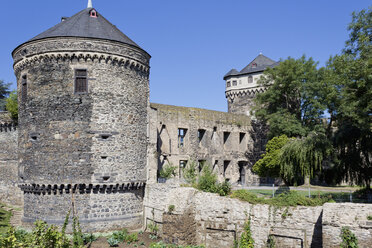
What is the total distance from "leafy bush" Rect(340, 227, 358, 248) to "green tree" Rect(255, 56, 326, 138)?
13923mm

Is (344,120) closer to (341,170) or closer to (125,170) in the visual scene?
(341,170)

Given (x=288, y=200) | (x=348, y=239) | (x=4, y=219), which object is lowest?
(x=4, y=219)

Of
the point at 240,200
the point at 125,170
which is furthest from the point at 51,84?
the point at 240,200

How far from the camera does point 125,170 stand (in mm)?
18438

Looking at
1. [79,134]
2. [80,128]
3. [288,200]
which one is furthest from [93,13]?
[288,200]

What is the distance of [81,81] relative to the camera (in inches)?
706

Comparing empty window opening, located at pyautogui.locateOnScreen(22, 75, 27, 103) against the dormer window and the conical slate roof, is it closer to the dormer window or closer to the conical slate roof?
the conical slate roof

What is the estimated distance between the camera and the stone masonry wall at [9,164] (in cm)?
2494

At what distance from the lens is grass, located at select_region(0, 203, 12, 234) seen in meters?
19.6

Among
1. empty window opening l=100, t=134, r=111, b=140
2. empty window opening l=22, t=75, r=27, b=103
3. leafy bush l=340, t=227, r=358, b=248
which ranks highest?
empty window opening l=22, t=75, r=27, b=103

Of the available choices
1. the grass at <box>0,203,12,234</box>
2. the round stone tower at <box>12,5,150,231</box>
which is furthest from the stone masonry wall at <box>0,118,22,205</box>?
the round stone tower at <box>12,5,150,231</box>

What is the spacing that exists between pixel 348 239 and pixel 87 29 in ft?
49.3

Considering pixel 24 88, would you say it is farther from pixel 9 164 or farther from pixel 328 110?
pixel 328 110

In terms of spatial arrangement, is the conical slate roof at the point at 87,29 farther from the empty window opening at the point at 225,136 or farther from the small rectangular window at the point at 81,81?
the empty window opening at the point at 225,136
